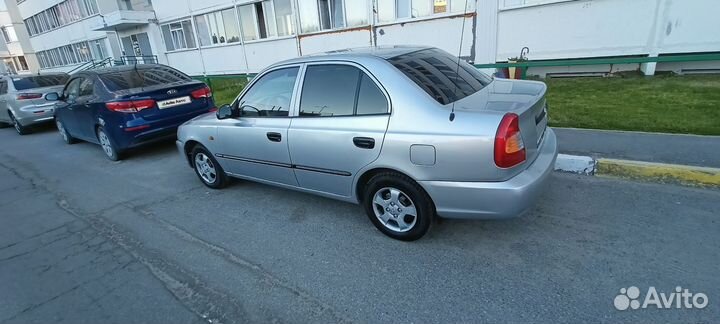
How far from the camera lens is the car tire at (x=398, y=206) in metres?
2.76

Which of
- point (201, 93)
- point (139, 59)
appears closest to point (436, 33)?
point (201, 93)

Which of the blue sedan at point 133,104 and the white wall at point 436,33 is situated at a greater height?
the white wall at point 436,33

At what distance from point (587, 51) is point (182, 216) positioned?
947 centimetres

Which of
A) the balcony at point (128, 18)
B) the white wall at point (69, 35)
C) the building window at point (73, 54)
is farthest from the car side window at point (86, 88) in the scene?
the building window at point (73, 54)

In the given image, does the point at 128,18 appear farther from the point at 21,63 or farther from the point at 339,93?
the point at 21,63

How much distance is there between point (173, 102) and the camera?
6000 mm

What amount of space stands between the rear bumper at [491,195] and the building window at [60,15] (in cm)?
2806

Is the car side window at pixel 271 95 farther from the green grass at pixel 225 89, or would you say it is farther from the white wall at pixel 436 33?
the white wall at pixel 436 33

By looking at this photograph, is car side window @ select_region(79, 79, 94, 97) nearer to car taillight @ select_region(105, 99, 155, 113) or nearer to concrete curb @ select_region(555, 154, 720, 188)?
car taillight @ select_region(105, 99, 155, 113)

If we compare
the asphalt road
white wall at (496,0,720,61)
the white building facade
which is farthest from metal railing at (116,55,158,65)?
white wall at (496,0,720,61)

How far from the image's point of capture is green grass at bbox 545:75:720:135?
15.6 ft

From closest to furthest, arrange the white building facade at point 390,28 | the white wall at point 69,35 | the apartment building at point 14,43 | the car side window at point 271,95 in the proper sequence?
the car side window at point 271,95 < the white building facade at point 390,28 < the white wall at point 69,35 < the apartment building at point 14,43

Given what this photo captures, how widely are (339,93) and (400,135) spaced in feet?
2.56

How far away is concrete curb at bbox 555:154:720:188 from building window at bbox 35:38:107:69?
28.9 meters
